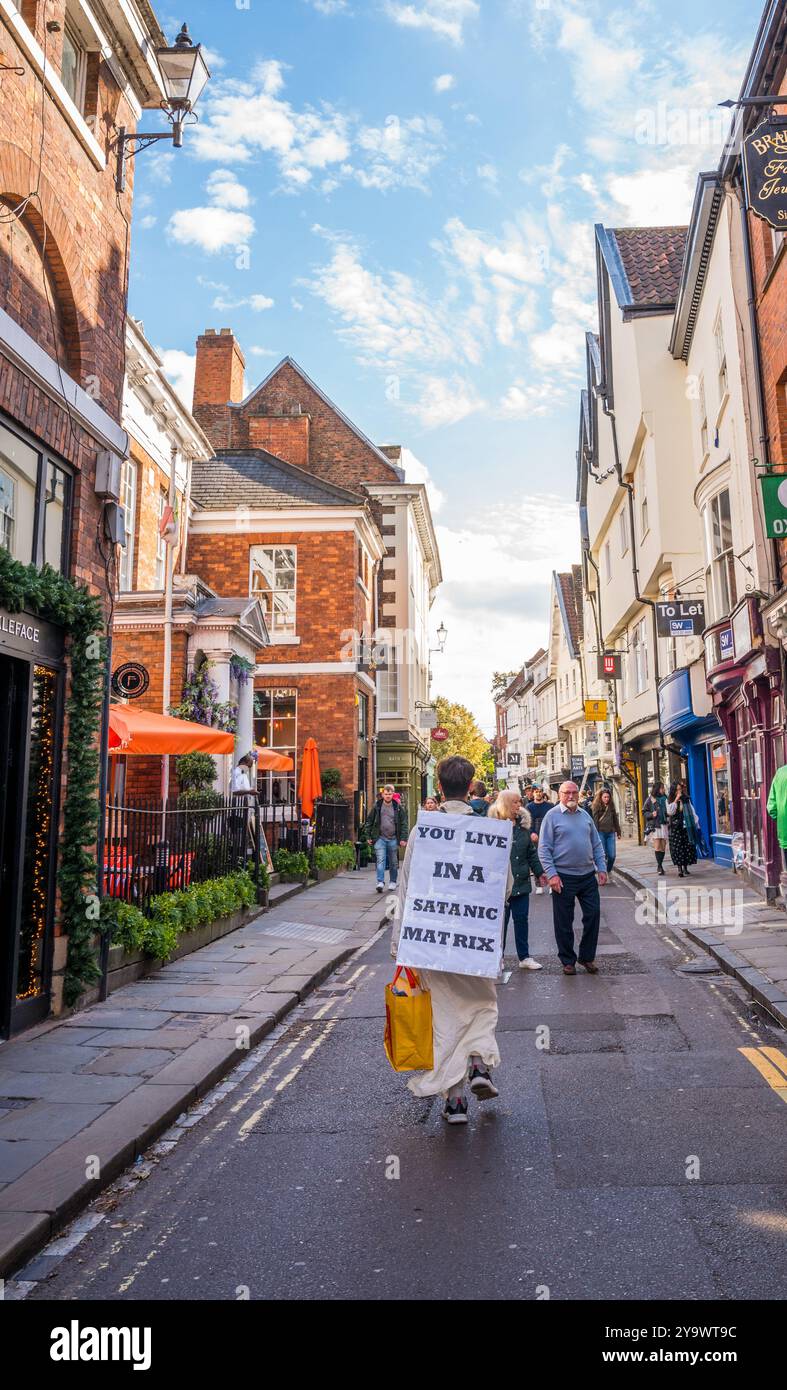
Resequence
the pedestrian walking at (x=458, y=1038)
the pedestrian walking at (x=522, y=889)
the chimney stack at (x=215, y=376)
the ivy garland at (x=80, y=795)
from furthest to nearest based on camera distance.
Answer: the chimney stack at (x=215, y=376), the pedestrian walking at (x=522, y=889), the ivy garland at (x=80, y=795), the pedestrian walking at (x=458, y=1038)

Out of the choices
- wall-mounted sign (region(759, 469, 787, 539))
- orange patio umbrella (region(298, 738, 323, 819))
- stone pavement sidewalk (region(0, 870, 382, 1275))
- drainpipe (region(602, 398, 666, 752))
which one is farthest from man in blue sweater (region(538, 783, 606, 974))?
drainpipe (region(602, 398, 666, 752))

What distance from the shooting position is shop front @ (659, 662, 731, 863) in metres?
20.8

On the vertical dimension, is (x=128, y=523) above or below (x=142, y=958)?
above

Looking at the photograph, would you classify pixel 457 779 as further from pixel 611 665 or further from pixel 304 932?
pixel 611 665

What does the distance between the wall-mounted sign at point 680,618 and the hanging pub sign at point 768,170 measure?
11.1m

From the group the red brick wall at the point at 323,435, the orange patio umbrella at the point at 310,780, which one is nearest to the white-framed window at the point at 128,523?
the orange patio umbrella at the point at 310,780

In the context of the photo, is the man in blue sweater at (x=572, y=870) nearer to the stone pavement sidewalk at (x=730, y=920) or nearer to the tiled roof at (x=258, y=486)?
the stone pavement sidewalk at (x=730, y=920)

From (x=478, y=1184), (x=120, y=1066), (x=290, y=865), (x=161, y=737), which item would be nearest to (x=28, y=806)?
(x=120, y=1066)

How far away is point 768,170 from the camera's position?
32.9 ft

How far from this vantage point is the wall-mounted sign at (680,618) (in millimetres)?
20406

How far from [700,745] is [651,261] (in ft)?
47.2

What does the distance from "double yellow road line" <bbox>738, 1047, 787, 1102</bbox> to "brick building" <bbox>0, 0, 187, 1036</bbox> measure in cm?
487

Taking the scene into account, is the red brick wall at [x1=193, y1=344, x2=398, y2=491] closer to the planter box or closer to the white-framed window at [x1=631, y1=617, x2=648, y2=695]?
the white-framed window at [x1=631, y1=617, x2=648, y2=695]
